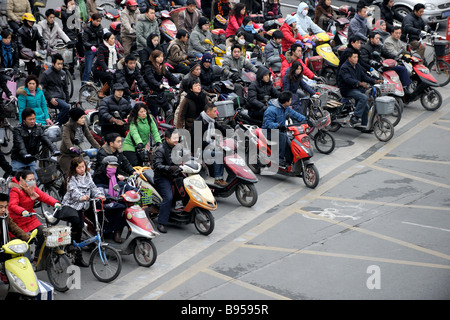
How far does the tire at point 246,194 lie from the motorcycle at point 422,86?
6762 mm

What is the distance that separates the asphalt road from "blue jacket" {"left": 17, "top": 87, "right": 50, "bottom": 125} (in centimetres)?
359

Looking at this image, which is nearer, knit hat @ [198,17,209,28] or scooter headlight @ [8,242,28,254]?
scooter headlight @ [8,242,28,254]

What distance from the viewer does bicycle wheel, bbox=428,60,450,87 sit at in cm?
2159

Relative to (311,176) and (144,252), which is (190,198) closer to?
(144,252)

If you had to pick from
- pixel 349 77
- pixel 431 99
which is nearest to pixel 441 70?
pixel 431 99

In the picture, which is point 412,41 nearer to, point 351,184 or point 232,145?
point 351,184

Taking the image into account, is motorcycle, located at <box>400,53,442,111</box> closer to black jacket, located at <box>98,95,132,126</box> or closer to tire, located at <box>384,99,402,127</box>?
tire, located at <box>384,99,402,127</box>

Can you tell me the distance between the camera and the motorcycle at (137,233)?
12.2 m

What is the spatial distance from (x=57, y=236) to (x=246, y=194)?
4.37 meters

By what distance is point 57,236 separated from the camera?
37.3ft

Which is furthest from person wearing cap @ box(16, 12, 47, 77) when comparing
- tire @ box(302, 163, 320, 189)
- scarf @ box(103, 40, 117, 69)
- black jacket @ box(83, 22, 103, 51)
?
tire @ box(302, 163, 320, 189)

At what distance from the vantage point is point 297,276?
11984mm
